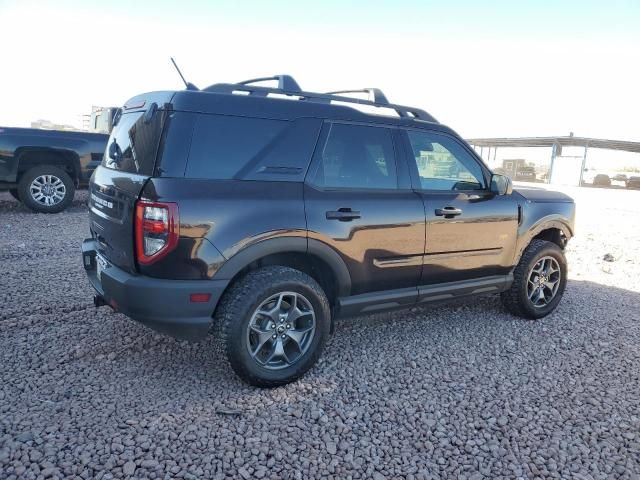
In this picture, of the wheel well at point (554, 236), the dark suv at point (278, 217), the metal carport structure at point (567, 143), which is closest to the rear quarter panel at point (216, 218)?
the dark suv at point (278, 217)

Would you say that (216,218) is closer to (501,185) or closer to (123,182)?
(123,182)

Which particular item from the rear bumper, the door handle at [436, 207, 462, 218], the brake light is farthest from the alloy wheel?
the door handle at [436, 207, 462, 218]

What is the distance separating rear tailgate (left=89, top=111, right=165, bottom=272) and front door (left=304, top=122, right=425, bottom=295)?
1.01 m

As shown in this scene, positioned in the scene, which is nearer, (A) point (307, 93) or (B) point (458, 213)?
(A) point (307, 93)

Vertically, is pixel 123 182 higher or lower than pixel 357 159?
lower

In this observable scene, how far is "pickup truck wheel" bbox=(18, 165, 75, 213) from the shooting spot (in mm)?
8406

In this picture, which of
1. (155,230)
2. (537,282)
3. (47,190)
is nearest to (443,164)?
(537,282)

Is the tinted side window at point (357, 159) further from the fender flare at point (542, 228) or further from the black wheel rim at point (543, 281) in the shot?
the black wheel rim at point (543, 281)

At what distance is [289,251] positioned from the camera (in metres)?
3.18

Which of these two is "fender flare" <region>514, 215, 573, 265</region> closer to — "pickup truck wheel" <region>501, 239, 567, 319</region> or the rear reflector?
"pickup truck wheel" <region>501, 239, 567, 319</region>

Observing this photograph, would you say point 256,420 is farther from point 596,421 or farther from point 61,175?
point 61,175

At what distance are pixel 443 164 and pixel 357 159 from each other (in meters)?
0.88

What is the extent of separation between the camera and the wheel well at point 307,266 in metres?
3.22

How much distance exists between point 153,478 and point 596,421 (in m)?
2.59
